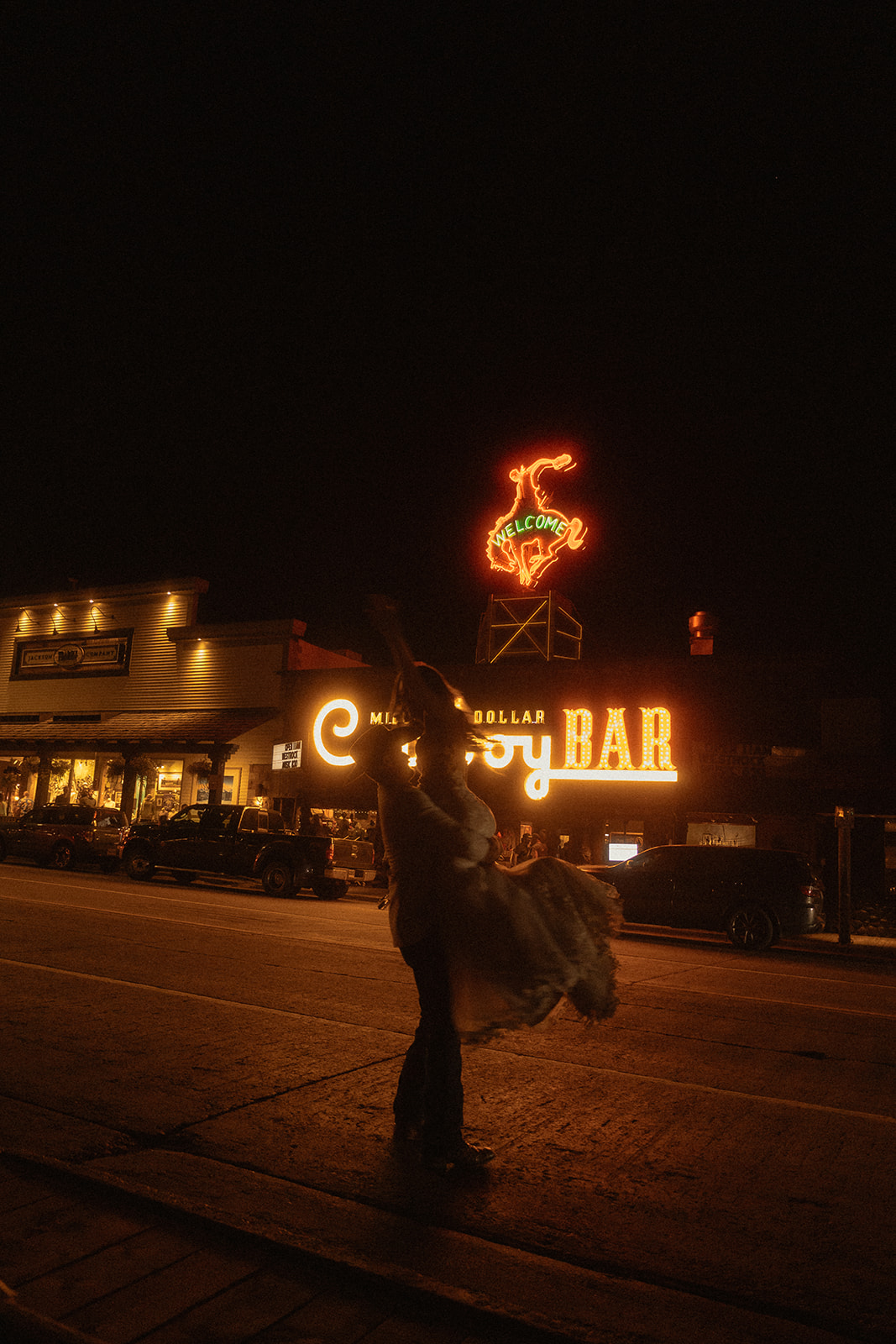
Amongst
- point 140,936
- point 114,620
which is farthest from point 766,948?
point 114,620

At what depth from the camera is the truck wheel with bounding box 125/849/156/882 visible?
2069 centimetres

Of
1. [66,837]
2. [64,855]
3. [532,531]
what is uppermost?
[532,531]

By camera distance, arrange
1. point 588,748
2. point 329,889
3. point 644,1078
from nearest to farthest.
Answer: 1. point 644,1078
2. point 329,889
3. point 588,748

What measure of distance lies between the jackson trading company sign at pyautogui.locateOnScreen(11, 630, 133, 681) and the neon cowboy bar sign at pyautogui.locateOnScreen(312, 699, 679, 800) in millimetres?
12300

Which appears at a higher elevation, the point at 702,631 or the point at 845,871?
the point at 702,631

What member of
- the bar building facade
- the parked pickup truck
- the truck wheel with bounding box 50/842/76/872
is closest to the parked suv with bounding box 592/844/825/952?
the bar building facade

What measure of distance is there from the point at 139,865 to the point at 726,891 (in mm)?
13380

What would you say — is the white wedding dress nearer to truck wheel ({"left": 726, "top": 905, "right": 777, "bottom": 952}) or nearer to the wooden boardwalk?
the wooden boardwalk

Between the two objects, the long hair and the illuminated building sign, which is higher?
the illuminated building sign

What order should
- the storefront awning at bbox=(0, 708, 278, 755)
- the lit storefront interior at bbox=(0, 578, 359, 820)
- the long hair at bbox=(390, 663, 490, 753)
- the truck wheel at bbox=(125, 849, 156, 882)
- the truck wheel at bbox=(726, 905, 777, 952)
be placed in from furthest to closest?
the lit storefront interior at bbox=(0, 578, 359, 820) → the storefront awning at bbox=(0, 708, 278, 755) → the truck wheel at bbox=(125, 849, 156, 882) → the truck wheel at bbox=(726, 905, 777, 952) → the long hair at bbox=(390, 663, 490, 753)

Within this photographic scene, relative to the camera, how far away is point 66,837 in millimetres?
22500

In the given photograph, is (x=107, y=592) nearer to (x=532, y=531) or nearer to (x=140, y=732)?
(x=140, y=732)

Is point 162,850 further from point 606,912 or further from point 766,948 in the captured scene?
point 606,912

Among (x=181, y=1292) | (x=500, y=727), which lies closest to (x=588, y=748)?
A: (x=500, y=727)
